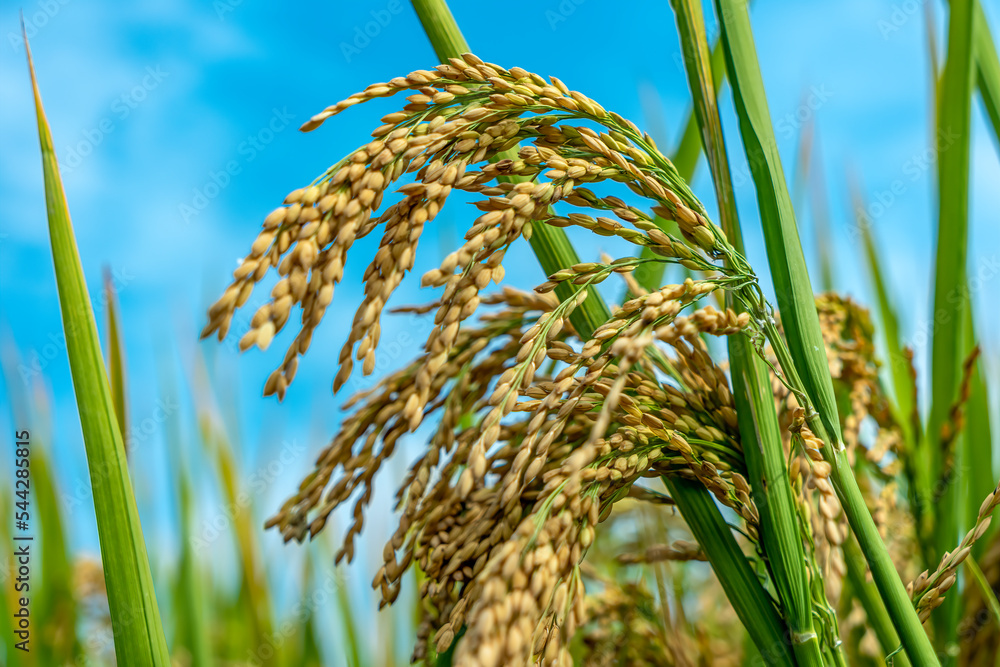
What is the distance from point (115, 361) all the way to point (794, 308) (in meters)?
1.06

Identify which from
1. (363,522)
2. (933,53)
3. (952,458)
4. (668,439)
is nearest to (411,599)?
(363,522)

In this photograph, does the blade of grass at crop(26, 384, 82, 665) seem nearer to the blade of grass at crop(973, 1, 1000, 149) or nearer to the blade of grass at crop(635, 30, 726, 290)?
the blade of grass at crop(635, 30, 726, 290)

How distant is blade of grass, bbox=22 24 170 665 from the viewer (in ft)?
2.82

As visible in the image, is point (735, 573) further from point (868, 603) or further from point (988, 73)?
point (988, 73)

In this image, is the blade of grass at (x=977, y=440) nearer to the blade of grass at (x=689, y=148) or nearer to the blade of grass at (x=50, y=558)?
the blade of grass at (x=689, y=148)

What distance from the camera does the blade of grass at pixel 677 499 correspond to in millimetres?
925

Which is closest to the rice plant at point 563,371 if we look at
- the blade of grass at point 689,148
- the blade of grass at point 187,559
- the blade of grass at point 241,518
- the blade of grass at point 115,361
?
the blade of grass at point 689,148

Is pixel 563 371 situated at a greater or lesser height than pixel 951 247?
lesser

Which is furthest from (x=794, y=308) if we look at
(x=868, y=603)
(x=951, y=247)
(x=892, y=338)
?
(x=892, y=338)

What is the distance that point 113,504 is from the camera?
0.87 m

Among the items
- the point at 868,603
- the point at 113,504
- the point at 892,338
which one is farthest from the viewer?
the point at 892,338

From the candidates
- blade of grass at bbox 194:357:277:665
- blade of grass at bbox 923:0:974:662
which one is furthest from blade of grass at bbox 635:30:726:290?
blade of grass at bbox 194:357:277:665

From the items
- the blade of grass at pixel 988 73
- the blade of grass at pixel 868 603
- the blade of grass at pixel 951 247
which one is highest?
the blade of grass at pixel 988 73

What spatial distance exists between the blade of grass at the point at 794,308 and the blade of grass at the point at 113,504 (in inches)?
32.0
